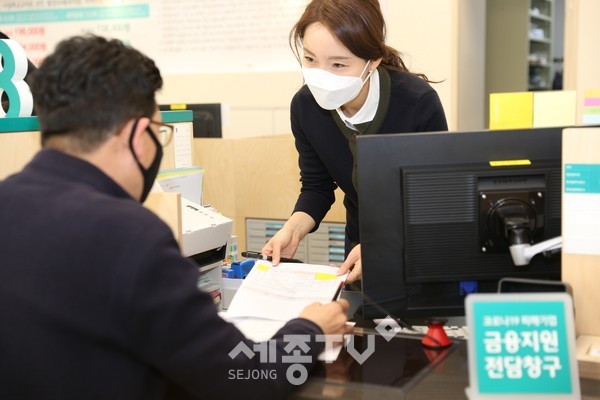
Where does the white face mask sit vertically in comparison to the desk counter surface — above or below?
above

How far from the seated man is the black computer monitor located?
1.18ft

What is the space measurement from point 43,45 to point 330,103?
4.33 metres

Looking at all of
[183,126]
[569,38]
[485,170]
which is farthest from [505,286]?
[569,38]

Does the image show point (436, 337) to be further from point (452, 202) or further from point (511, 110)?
point (511, 110)

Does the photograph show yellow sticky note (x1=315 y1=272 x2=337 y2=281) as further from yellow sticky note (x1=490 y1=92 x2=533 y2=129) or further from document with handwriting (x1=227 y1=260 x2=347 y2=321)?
yellow sticky note (x1=490 y1=92 x2=533 y2=129)

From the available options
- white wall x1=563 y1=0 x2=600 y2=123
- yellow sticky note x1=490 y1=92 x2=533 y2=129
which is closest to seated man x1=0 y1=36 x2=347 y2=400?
yellow sticky note x1=490 y1=92 x2=533 y2=129

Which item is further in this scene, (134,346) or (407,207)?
(407,207)

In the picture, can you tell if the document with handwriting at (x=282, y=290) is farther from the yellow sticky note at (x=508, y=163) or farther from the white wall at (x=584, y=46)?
the white wall at (x=584, y=46)

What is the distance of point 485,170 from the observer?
49.3 inches

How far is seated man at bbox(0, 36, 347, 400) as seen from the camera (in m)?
0.90

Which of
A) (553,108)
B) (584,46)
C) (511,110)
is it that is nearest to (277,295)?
(511,110)

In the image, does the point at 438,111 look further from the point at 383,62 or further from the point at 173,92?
the point at 173,92

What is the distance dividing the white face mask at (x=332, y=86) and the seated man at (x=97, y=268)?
2.63 ft

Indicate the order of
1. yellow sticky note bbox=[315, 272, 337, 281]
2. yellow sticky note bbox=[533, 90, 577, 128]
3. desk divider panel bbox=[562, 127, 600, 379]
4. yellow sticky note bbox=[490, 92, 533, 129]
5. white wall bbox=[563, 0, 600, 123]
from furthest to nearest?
white wall bbox=[563, 0, 600, 123]
yellow sticky note bbox=[533, 90, 577, 128]
yellow sticky note bbox=[490, 92, 533, 129]
yellow sticky note bbox=[315, 272, 337, 281]
desk divider panel bbox=[562, 127, 600, 379]
